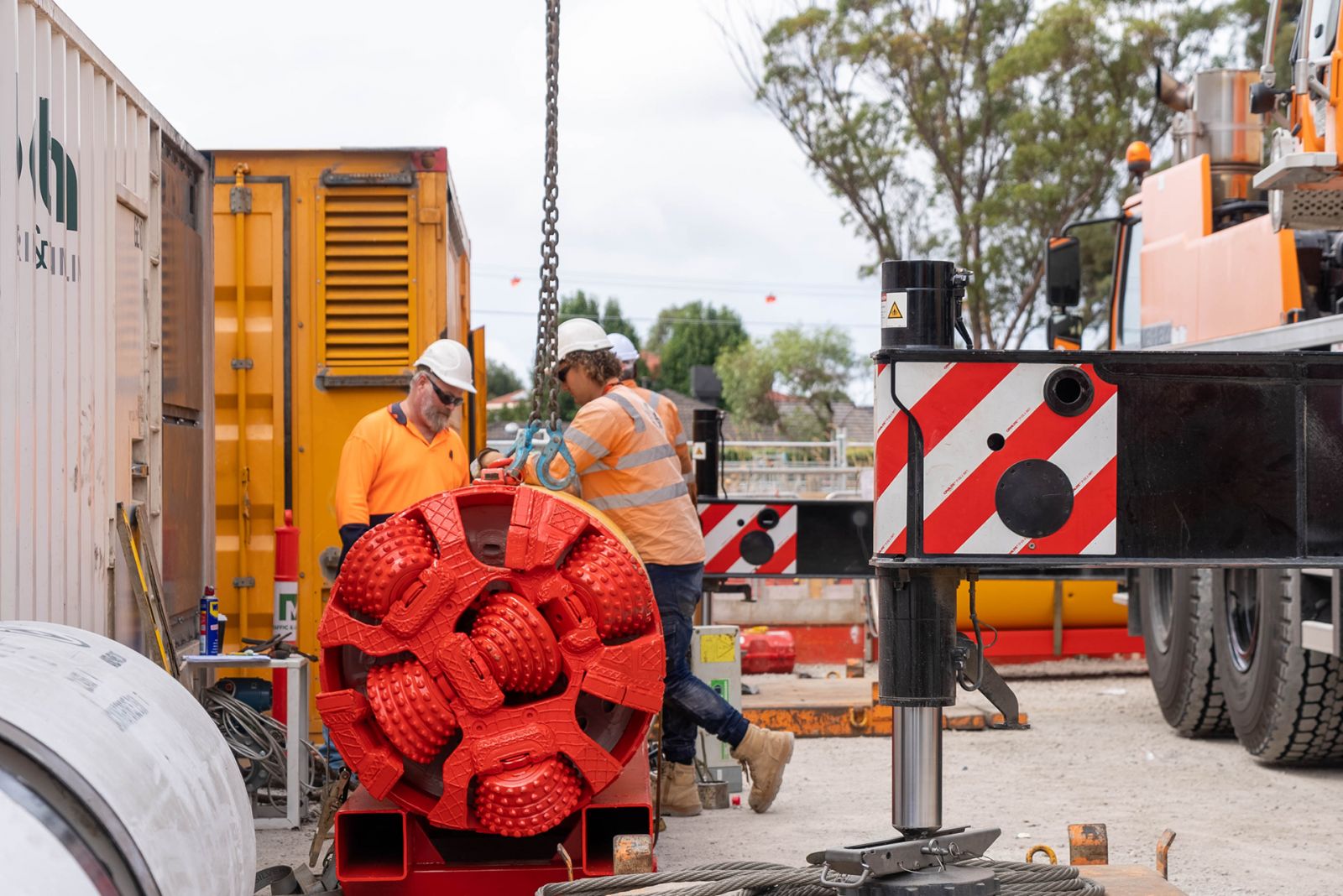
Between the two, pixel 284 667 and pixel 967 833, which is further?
pixel 284 667

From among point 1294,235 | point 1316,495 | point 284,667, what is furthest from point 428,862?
point 1294,235

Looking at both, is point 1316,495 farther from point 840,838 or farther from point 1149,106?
point 1149,106

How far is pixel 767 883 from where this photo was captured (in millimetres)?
3617

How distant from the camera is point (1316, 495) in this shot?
128 inches

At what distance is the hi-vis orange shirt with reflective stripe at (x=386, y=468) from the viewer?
257 inches

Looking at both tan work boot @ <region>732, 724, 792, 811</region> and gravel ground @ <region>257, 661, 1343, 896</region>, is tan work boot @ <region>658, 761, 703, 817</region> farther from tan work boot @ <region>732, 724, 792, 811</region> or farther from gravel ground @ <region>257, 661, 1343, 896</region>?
tan work boot @ <region>732, 724, 792, 811</region>

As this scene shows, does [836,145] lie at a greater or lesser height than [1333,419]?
greater

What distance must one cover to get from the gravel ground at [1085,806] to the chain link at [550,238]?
5.93 feet

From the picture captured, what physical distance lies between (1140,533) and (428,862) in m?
2.47

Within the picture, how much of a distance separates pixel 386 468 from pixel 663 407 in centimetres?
133

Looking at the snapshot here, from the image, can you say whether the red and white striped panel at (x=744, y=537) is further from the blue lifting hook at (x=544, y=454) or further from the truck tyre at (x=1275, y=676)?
the blue lifting hook at (x=544, y=454)

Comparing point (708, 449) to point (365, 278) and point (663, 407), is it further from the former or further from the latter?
point (365, 278)

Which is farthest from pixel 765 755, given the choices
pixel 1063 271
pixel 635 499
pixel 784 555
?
pixel 1063 271

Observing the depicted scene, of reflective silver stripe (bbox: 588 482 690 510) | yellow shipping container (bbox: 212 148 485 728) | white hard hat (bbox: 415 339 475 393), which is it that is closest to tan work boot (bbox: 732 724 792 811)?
reflective silver stripe (bbox: 588 482 690 510)
